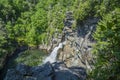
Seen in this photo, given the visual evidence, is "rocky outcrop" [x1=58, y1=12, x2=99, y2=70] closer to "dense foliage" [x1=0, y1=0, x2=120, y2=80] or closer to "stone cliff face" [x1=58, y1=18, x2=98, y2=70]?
"stone cliff face" [x1=58, y1=18, x2=98, y2=70]

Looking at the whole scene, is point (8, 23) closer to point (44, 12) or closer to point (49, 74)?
point (44, 12)

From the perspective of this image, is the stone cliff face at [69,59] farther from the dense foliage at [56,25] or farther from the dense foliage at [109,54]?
the dense foliage at [109,54]

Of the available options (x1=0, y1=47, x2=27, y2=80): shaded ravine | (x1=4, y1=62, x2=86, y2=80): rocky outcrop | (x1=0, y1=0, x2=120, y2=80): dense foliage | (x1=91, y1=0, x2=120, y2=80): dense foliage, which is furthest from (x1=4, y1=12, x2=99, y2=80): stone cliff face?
(x1=0, y1=47, x2=27, y2=80): shaded ravine

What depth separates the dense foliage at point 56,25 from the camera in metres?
27.6

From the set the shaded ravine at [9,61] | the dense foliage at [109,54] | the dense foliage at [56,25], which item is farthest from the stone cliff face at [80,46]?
the dense foliage at [109,54]

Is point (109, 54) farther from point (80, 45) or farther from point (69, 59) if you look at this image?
point (80, 45)

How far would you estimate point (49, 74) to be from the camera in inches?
1318

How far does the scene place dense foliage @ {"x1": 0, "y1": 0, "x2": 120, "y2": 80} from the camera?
90.4 ft

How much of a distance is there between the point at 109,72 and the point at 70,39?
28.4 meters

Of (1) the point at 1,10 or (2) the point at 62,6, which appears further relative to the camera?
(1) the point at 1,10

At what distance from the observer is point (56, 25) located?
2613 inches

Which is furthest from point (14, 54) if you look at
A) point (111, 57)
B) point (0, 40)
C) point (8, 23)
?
point (111, 57)

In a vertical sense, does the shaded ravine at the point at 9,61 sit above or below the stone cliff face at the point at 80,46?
below

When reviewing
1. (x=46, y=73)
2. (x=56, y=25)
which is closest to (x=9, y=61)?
(x=56, y=25)
